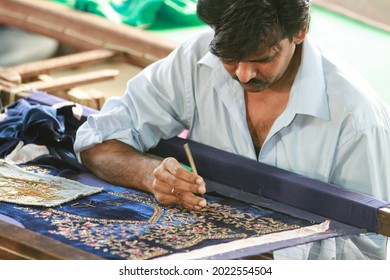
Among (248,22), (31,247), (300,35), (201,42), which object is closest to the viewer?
(31,247)

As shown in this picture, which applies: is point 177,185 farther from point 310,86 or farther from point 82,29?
point 82,29

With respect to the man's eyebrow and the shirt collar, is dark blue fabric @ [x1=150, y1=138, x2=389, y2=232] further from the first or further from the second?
the man's eyebrow

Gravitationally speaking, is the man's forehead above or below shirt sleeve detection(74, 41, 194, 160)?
above

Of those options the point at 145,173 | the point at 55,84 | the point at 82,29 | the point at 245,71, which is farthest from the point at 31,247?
the point at 82,29

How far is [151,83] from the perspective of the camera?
3.68 m

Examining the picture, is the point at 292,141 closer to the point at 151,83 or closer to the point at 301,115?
the point at 301,115

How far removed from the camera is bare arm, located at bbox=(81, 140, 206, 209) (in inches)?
127

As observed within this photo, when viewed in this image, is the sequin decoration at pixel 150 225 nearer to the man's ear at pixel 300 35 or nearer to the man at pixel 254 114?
the man at pixel 254 114

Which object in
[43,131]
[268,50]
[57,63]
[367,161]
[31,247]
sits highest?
[268,50]

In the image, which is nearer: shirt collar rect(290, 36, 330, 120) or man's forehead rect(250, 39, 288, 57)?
man's forehead rect(250, 39, 288, 57)

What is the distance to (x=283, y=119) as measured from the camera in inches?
134

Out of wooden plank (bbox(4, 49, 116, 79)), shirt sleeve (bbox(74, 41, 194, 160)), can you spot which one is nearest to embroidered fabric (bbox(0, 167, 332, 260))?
shirt sleeve (bbox(74, 41, 194, 160))

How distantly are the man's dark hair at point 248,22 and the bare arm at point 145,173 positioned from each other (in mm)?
409

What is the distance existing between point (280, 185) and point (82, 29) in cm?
296
